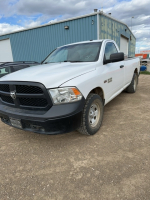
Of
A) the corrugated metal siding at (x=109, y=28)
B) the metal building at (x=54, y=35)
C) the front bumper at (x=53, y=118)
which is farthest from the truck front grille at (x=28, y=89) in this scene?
the corrugated metal siding at (x=109, y=28)

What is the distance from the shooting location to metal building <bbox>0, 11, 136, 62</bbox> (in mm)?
10141

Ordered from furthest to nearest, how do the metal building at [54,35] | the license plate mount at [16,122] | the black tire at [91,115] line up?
the metal building at [54,35], the black tire at [91,115], the license plate mount at [16,122]

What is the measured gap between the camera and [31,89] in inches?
87.4

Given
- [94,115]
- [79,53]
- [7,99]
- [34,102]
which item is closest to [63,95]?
[34,102]

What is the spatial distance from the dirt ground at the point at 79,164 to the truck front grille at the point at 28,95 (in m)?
0.80

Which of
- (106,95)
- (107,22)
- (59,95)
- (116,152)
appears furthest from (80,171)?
(107,22)

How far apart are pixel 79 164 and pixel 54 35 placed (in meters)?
11.9

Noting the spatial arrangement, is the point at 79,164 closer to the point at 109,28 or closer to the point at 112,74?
the point at 112,74

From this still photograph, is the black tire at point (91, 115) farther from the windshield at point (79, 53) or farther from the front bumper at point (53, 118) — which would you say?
→ the windshield at point (79, 53)

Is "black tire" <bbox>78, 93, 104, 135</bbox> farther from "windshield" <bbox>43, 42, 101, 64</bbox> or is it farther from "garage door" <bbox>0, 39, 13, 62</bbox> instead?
"garage door" <bbox>0, 39, 13, 62</bbox>

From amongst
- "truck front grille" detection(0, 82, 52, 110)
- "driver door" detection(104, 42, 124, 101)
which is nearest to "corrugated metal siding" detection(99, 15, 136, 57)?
"driver door" detection(104, 42, 124, 101)

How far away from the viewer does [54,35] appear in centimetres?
1217

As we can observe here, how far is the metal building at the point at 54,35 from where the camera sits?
10141 millimetres

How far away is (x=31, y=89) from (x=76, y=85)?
673 millimetres
